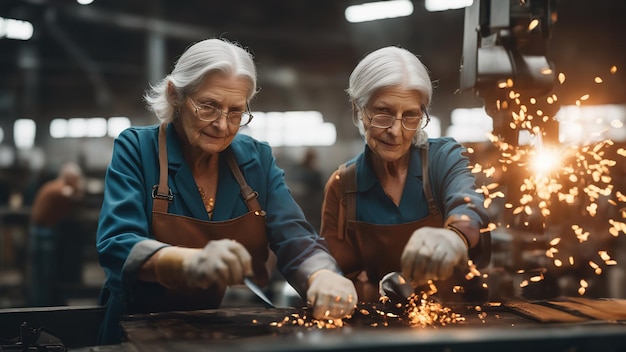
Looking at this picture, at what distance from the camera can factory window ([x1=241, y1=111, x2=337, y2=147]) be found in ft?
42.1

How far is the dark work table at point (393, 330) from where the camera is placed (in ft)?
4.94

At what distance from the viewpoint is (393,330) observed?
199 centimetres

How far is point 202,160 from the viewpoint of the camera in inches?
98.9

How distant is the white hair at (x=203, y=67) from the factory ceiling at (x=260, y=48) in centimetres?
699

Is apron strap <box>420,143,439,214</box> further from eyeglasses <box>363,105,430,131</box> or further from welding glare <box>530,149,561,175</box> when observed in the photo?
welding glare <box>530,149,561,175</box>

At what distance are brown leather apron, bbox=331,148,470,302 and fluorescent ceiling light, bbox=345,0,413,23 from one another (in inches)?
297

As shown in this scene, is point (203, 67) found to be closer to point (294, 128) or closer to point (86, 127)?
point (294, 128)

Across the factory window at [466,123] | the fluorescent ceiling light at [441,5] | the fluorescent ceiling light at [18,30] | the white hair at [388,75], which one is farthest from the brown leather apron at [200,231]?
the factory window at [466,123]

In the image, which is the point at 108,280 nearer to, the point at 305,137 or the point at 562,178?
the point at 562,178

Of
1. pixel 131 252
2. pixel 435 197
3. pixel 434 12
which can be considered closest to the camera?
pixel 131 252

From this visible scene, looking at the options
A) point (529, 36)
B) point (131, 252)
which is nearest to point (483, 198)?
point (529, 36)

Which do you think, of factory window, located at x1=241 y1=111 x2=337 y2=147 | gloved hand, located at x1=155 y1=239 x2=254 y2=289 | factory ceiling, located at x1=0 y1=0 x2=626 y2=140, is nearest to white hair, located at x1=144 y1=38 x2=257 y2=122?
gloved hand, located at x1=155 y1=239 x2=254 y2=289

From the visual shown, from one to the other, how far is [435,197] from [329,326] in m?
0.87

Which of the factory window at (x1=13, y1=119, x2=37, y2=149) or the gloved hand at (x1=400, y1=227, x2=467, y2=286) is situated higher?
the factory window at (x1=13, y1=119, x2=37, y2=149)
